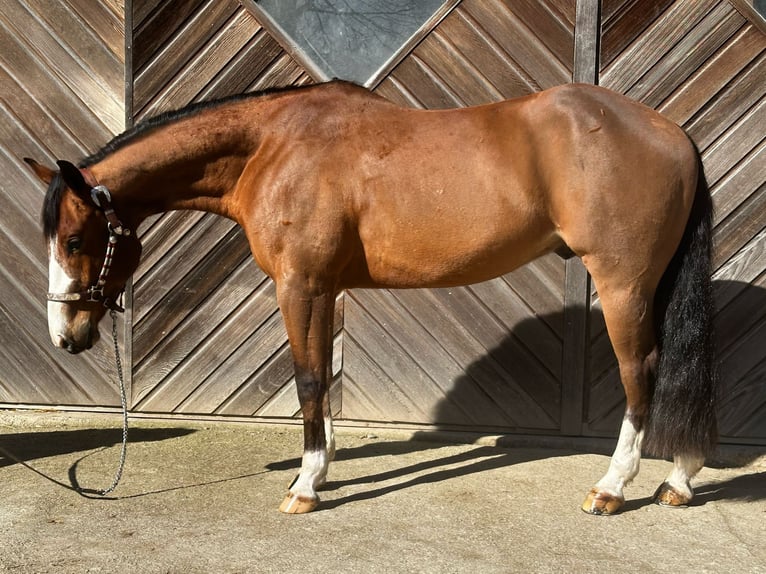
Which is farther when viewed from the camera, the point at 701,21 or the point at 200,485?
the point at 701,21

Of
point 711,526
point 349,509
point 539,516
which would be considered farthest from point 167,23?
point 711,526

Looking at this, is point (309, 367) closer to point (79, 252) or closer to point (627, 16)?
point (79, 252)

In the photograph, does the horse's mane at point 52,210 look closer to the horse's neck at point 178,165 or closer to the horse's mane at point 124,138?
the horse's mane at point 124,138

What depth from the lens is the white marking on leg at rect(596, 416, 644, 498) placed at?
3.11 metres

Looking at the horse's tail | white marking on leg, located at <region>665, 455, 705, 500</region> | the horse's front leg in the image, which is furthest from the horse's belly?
white marking on leg, located at <region>665, 455, 705, 500</region>

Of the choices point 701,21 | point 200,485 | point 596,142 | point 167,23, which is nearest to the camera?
point 596,142

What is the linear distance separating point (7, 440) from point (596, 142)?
348 centimetres

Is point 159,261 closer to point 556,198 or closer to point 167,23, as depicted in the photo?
point 167,23

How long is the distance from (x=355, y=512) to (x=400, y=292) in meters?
1.47

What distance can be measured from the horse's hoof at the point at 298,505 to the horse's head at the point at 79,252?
111 centimetres

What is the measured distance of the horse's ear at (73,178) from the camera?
288 cm

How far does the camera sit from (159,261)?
4336 millimetres

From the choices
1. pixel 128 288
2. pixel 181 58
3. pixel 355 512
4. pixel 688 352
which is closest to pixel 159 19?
pixel 181 58

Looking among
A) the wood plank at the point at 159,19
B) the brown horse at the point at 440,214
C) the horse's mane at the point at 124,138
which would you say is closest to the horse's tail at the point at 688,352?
the brown horse at the point at 440,214
